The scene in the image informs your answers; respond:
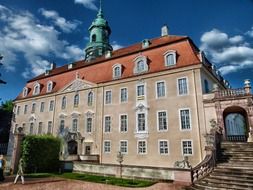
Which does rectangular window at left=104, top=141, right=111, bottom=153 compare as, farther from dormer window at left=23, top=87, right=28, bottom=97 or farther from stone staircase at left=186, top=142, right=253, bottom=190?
dormer window at left=23, top=87, right=28, bottom=97

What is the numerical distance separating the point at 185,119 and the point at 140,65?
8.43m

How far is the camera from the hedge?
765 inches

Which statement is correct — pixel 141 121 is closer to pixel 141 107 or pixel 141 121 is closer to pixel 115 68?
pixel 141 107

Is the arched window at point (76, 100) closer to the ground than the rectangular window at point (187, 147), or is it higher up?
higher up

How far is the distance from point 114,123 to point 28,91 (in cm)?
1981

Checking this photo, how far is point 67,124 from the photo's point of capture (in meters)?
28.7

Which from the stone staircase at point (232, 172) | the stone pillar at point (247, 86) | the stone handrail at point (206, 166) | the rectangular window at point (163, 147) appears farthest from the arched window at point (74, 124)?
the stone pillar at point (247, 86)

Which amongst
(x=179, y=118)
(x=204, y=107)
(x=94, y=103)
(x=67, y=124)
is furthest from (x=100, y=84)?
(x=204, y=107)

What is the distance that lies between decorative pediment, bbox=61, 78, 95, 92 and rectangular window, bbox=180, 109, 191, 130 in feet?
42.1

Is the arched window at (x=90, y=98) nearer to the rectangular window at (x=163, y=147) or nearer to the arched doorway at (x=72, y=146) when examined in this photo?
the arched doorway at (x=72, y=146)

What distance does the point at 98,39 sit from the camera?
36.2 metres

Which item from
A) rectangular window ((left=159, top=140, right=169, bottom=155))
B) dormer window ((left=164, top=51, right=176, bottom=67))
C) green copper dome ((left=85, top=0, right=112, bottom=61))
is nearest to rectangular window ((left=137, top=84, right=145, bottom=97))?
dormer window ((left=164, top=51, right=176, bottom=67))

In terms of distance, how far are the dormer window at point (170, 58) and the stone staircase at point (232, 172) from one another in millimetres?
10752

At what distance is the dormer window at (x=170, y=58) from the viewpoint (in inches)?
887
